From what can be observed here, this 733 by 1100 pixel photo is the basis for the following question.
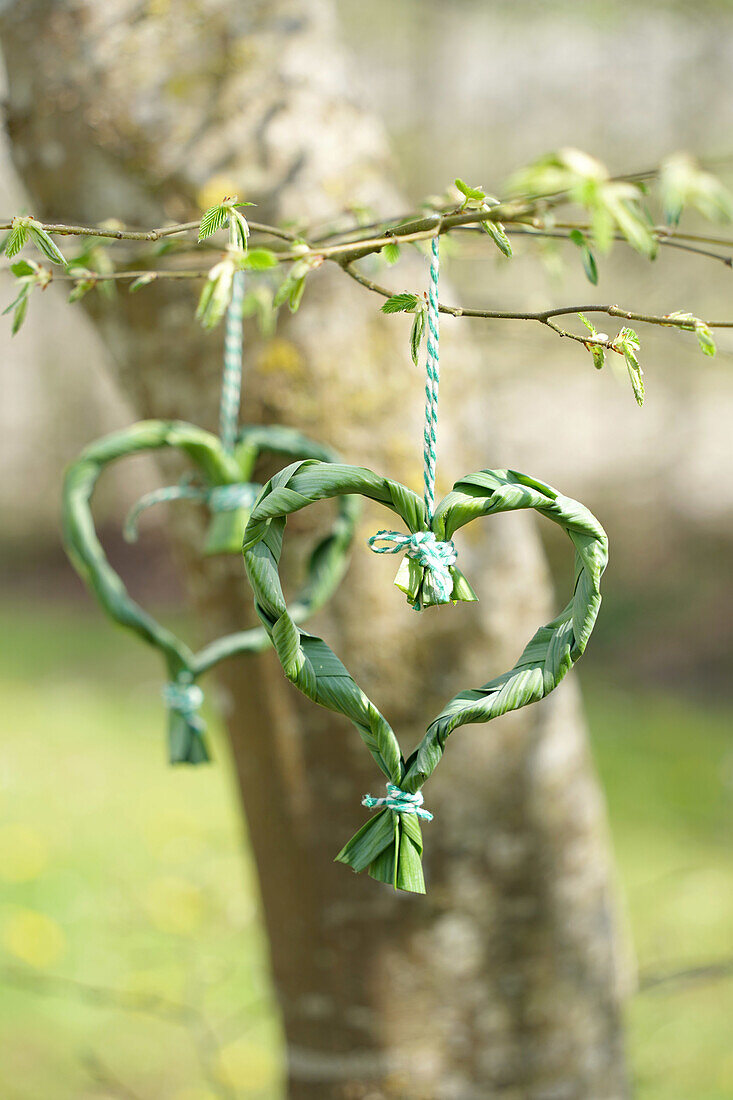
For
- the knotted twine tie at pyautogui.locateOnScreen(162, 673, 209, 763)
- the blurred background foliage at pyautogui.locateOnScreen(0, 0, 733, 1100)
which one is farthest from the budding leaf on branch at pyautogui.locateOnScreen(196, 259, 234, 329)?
the blurred background foliage at pyautogui.locateOnScreen(0, 0, 733, 1100)

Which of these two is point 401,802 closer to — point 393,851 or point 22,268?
point 393,851

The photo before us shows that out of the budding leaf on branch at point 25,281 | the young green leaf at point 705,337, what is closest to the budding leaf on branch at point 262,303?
the budding leaf on branch at point 25,281

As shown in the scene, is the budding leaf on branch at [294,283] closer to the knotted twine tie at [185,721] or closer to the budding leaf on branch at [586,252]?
the budding leaf on branch at [586,252]

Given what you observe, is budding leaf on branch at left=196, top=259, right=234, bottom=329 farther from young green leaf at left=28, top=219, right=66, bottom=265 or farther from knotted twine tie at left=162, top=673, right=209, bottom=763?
knotted twine tie at left=162, top=673, right=209, bottom=763

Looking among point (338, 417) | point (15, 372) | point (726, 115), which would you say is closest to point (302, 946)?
point (338, 417)

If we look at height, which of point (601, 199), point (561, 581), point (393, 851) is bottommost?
point (393, 851)

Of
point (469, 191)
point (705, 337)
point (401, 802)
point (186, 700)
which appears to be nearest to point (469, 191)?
point (469, 191)
